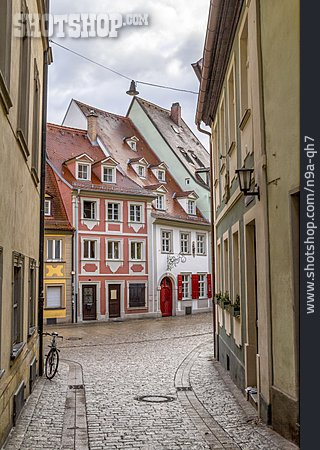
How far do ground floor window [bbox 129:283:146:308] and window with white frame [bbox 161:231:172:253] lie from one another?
9.72 feet

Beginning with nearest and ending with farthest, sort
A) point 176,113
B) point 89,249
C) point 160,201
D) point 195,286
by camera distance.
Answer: point 89,249 → point 160,201 → point 195,286 → point 176,113

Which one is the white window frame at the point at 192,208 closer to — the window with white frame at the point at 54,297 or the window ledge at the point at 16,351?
the window with white frame at the point at 54,297

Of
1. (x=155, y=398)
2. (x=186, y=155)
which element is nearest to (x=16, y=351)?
(x=155, y=398)

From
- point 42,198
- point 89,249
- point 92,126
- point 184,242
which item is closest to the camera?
point 42,198

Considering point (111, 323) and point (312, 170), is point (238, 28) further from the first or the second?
point (111, 323)

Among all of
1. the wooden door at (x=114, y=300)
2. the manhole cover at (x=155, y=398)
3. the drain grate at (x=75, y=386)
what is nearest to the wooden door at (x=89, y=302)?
the wooden door at (x=114, y=300)

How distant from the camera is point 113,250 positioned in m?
33.7

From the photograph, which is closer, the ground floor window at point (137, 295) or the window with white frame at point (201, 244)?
the ground floor window at point (137, 295)

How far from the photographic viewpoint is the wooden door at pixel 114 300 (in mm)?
33219

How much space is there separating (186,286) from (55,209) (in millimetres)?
11200

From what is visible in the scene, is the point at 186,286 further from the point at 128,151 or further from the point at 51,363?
the point at 51,363

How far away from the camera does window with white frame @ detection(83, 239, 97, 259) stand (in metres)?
32.4

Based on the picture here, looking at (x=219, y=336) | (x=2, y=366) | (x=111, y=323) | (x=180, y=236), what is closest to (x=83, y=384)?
(x=219, y=336)

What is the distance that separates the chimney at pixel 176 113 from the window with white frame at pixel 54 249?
64.8 feet
